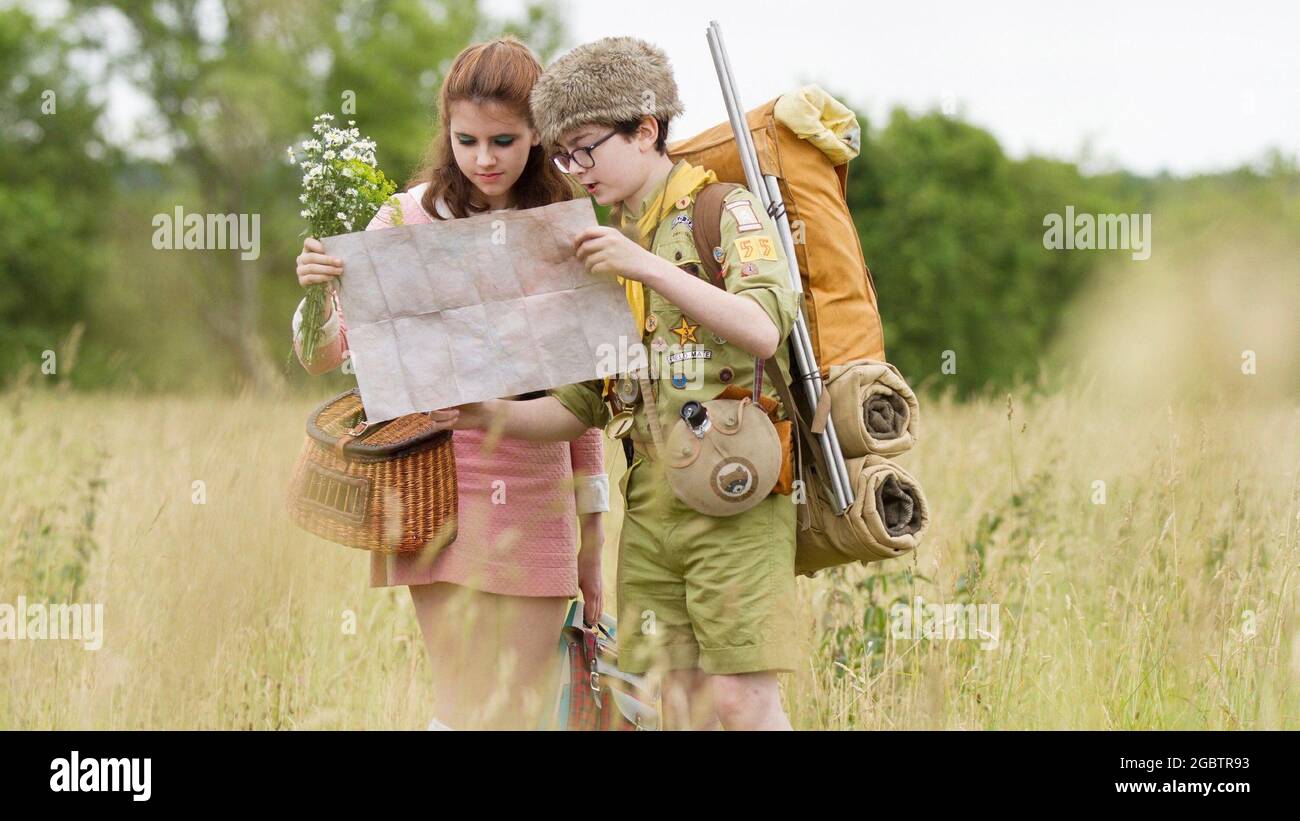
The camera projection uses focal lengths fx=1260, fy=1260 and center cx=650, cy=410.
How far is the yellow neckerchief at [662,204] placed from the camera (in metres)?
3.09

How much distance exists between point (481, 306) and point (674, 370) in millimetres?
494

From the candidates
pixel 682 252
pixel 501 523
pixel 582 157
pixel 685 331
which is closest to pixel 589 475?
pixel 501 523

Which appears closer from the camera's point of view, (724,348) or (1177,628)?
(724,348)

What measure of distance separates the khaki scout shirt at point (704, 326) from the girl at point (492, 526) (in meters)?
0.51

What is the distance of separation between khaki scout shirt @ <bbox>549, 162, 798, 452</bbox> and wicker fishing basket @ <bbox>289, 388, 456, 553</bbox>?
57 cm

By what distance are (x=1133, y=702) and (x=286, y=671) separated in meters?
2.83

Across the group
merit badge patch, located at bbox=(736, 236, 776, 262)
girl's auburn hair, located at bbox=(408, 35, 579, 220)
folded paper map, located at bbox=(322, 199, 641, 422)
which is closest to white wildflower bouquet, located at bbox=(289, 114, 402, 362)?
folded paper map, located at bbox=(322, 199, 641, 422)

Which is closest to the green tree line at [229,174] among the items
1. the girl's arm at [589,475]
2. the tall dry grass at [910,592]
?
the tall dry grass at [910,592]

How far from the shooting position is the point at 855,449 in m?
3.14

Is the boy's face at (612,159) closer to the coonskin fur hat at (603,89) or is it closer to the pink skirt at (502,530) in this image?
the coonskin fur hat at (603,89)

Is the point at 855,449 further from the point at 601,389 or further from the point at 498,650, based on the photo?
the point at 498,650

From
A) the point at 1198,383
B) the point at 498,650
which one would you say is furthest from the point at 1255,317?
the point at 498,650

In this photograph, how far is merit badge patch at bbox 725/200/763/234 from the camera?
2.97m

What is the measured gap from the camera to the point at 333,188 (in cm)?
318
